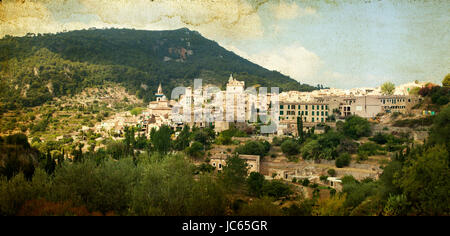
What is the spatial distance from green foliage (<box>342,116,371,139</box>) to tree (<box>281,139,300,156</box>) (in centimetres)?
310

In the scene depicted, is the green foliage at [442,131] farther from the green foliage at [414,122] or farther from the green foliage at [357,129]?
the green foliage at [357,129]

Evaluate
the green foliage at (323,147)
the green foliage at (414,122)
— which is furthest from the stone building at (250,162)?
the green foliage at (414,122)

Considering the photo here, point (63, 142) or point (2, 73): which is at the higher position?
point (2, 73)

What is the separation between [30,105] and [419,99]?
907 inches

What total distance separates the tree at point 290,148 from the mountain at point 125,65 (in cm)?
1342

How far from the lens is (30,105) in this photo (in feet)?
66.5

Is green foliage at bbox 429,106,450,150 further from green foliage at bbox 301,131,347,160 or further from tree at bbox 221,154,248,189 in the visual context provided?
green foliage at bbox 301,131,347,160

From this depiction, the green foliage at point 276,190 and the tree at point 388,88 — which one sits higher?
the tree at point 388,88

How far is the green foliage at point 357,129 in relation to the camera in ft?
59.6

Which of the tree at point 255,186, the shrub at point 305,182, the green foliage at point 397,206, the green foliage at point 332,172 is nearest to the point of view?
the green foliage at point 397,206

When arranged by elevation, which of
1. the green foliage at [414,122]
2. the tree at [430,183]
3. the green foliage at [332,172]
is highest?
the green foliage at [414,122]

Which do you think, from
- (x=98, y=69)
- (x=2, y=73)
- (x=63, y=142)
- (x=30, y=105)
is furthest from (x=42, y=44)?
(x=2, y=73)

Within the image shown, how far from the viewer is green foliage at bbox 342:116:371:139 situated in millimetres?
18181
